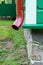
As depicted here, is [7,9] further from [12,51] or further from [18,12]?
[18,12]

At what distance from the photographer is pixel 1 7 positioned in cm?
1378

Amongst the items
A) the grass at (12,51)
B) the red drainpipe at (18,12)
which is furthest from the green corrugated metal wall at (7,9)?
the red drainpipe at (18,12)

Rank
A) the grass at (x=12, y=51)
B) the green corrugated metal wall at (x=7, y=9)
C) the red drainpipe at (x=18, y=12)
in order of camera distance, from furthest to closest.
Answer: the green corrugated metal wall at (x=7, y=9), the grass at (x=12, y=51), the red drainpipe at (x=18, y=12)

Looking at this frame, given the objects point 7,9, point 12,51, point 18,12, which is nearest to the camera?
point 18,12

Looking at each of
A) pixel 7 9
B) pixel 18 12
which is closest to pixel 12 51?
pixel 18 12

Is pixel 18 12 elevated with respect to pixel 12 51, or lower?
elevated

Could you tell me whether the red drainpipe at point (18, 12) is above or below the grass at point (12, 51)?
above

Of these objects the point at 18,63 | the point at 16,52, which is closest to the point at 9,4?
the point at 16,52

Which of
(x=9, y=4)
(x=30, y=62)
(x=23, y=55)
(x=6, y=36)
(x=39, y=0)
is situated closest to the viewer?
(x=39, y=0)

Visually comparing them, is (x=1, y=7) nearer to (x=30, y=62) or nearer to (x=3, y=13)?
(x=3, y=13)

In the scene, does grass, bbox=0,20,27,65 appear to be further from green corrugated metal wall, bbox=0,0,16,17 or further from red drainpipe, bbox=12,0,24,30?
green corrugated metal wall, bbox=0,0,16,17

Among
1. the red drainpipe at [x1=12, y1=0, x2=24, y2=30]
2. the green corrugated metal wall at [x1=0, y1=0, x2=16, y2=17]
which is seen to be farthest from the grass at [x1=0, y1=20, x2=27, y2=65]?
the green corrugated metal wall at [x1=0, y1=0, x2=16, y2=17]

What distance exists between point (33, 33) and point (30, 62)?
63cm

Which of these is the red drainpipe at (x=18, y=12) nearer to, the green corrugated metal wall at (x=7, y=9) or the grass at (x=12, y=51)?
the grass at (x=12, y=51)
